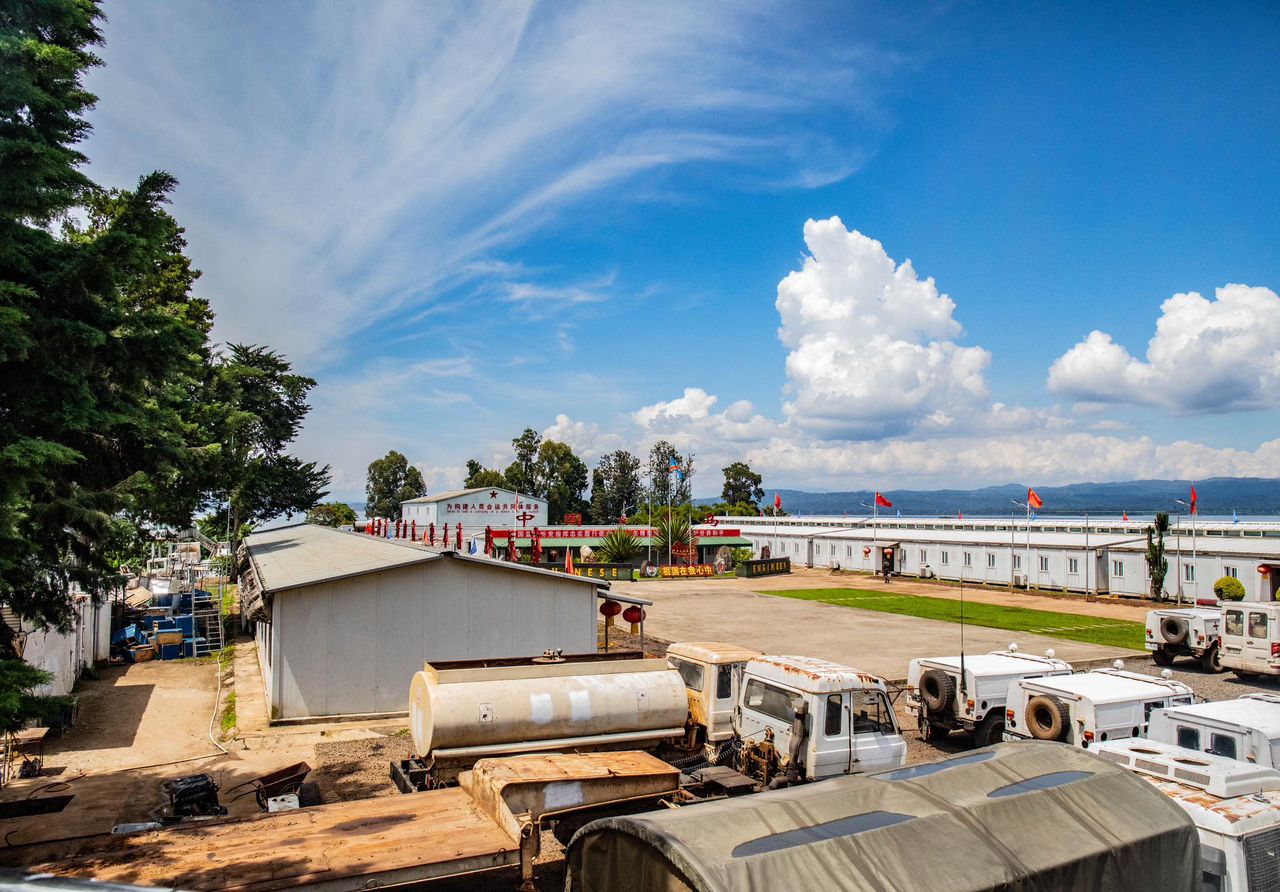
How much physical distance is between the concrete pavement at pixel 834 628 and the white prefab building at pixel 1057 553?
357 centimetres

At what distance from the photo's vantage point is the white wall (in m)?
19.0

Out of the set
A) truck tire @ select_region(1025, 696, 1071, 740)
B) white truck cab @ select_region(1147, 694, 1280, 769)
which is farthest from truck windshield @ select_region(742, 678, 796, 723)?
white truck cab @ select_region(1147, 694, 1280, 769)

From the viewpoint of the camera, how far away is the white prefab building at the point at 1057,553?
4212 cm

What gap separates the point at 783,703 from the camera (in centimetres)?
1255

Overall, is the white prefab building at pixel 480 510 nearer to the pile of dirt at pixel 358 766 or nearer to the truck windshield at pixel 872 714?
the pile of dirt at pixel 358 766

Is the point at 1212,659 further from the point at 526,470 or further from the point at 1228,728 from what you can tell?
the point at 526,470

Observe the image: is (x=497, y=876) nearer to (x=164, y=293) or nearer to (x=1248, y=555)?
(x=164, y=293)

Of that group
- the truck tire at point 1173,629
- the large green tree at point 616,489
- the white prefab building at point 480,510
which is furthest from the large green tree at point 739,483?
the truck tire at point 1173,629

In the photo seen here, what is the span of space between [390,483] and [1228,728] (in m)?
134

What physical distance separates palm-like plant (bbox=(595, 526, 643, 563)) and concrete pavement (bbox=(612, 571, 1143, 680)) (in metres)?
8.80

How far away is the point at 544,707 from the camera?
12.5m

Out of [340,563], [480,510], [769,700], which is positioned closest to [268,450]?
[480,510]

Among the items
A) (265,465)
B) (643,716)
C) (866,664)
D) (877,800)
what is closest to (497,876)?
(643,716)

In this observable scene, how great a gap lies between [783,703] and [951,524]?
62021mm
